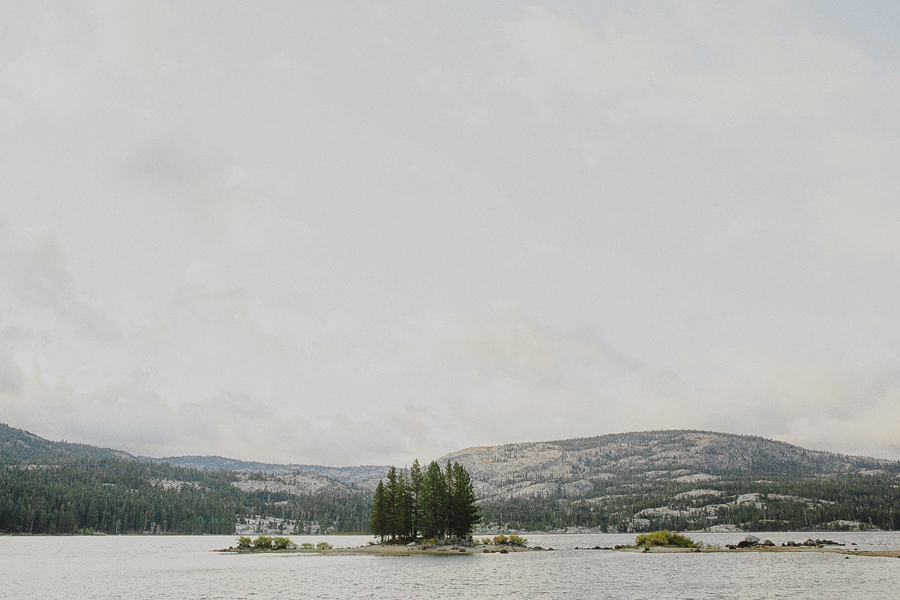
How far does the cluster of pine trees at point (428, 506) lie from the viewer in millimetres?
141750

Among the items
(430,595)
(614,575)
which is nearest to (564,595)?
(430,595)

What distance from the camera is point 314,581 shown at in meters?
80.0

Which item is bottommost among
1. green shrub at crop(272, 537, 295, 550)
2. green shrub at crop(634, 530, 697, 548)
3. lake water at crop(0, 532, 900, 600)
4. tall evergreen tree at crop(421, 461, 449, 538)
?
green shrub at crop(272, 537, 295, 550)

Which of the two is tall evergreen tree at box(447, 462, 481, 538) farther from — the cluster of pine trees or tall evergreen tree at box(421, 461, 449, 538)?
tall evergreen tree at box(421, 461, 449, 538)

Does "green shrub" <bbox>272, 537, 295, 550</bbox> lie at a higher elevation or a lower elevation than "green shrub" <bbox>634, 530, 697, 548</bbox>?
lower

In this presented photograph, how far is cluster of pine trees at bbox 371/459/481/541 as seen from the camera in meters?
142

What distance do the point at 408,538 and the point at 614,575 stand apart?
77.8 metres

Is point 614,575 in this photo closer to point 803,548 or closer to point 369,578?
point 369,578

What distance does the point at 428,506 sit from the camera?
14088 centimetres

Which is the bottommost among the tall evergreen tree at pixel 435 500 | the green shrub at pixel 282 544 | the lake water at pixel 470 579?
the green shrub at pixel 282 544

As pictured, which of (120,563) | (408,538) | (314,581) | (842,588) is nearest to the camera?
(842,588)

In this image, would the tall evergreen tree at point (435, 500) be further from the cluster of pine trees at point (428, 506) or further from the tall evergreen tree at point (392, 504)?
the tall evergreen tree at point (392, 504)

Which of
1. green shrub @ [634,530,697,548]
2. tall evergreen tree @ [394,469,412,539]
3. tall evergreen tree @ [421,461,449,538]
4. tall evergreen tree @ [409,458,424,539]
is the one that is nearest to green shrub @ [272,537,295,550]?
tall evergreen tree @ [394,469,412,539]

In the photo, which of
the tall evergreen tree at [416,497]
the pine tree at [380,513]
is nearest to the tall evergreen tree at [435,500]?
the tall evergreen tree at [416,497]
